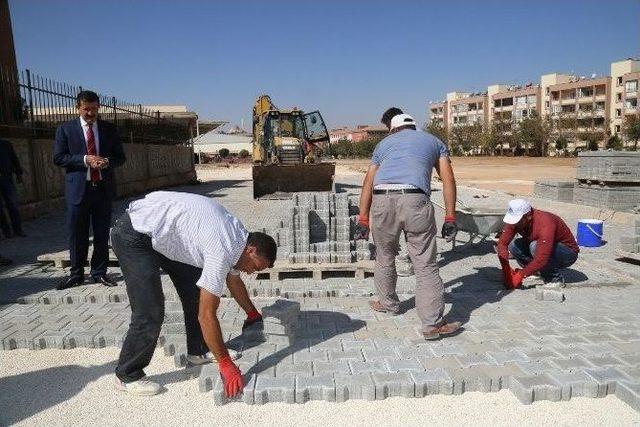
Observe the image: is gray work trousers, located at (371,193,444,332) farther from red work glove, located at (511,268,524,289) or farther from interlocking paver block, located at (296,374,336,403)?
red work glove, located at (511,268,524,289)

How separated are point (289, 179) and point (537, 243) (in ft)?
33.5

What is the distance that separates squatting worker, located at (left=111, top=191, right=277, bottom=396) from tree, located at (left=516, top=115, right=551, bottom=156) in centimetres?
5677

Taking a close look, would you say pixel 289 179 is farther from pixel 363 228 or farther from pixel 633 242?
pixel 363 228

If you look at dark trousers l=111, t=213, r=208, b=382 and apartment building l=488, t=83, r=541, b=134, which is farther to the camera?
apartment building l=488, t=83, r=541, b=134

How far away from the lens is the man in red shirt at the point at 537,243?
4.63m

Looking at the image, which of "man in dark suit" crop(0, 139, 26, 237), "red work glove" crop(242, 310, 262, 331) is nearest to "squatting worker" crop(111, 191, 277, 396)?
"red work glove" crop(242, 310, 262, 331)

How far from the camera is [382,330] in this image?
12.6 ft

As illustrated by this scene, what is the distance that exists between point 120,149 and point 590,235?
21.2 ft

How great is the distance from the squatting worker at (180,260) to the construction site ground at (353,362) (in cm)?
26

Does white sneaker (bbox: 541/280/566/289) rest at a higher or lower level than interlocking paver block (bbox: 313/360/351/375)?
higher

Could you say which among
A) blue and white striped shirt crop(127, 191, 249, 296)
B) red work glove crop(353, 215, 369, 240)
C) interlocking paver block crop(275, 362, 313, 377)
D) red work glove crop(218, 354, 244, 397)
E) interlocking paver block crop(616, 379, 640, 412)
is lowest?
interlocking paver block crop(616, 379, 640, 412)

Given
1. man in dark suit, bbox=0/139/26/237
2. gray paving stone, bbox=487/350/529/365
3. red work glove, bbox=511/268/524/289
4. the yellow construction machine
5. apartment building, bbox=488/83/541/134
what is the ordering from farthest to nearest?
apartment building, bbox=488/83/541/134, the yellow construction machine, man in dark suit, bbox=0/139/26/237, red work glove, bbox=511/268/524/289, gray paving stone, bbox=487/350/529/365

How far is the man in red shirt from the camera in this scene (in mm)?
4629

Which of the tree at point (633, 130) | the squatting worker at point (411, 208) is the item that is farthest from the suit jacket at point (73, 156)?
the tree at point (633, 130)
